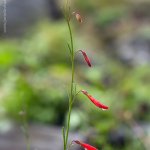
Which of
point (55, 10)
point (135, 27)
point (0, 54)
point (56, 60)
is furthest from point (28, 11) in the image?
point (0, 54)

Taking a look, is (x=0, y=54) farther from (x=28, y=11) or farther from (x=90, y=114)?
(x=28, y=11)

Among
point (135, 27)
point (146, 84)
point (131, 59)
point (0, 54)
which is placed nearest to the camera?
point (0, 54)

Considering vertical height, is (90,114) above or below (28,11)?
above

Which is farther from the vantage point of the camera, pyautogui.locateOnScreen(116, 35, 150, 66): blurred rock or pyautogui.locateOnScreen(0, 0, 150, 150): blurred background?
pyautogui.locateOnScreen(116, 35, 150, 66): blurred rock

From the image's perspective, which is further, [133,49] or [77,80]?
[133,49]

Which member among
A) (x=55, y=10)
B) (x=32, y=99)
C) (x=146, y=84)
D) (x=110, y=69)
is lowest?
(x=55, y=10)

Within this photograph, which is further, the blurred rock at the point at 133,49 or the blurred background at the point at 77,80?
the blurred rock at the point at 133,49

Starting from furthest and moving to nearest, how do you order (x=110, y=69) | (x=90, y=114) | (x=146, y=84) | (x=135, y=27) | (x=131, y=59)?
(x=135, y=27) → (x=131, y=59) → (x=110, y=69) → (x=146, y=84) → (x=90, y=114)

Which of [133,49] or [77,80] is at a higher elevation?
[77,80]
